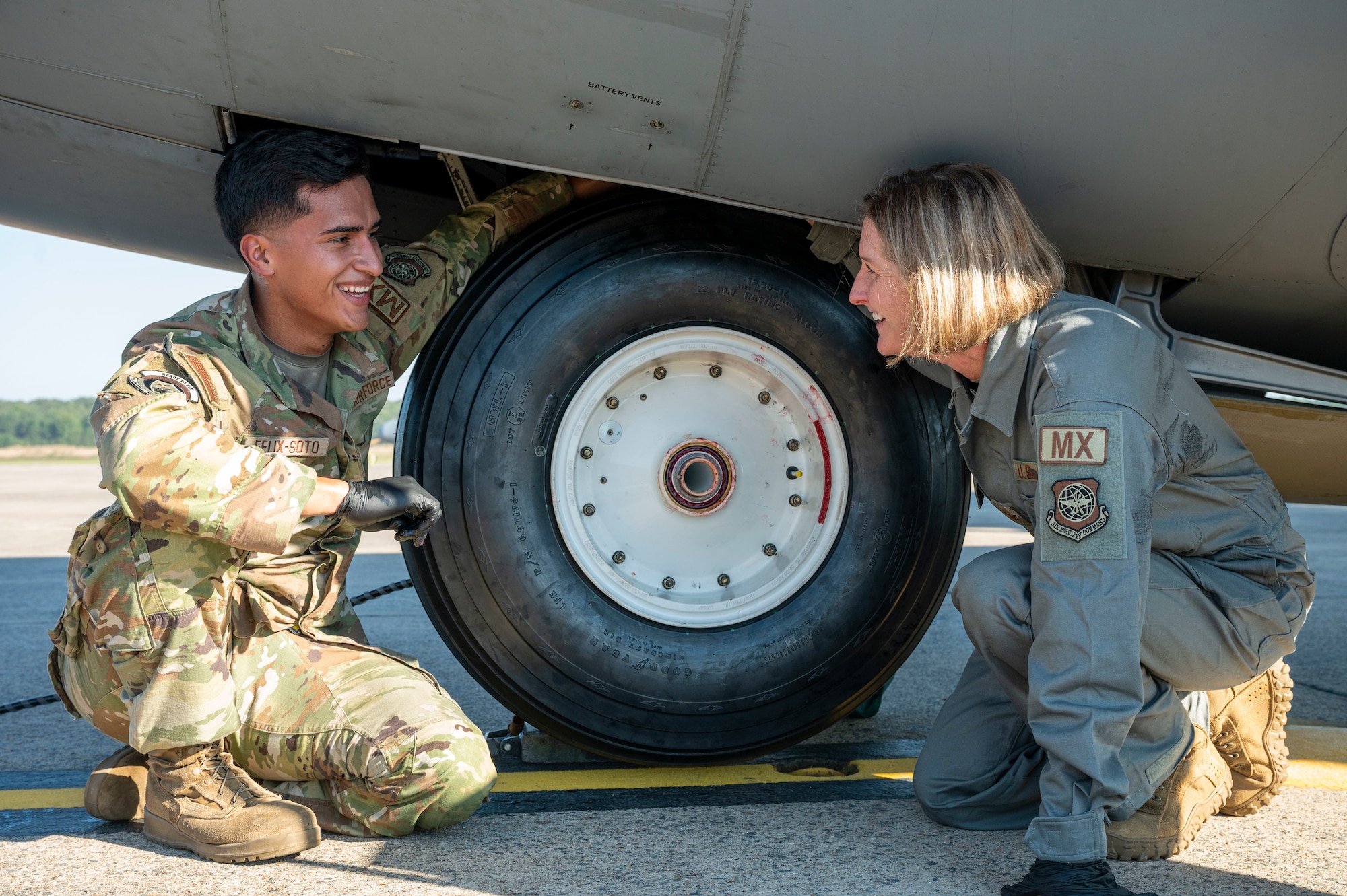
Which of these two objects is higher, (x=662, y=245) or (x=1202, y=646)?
(x=662, y=245)

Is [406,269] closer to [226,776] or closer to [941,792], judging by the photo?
[226,776]

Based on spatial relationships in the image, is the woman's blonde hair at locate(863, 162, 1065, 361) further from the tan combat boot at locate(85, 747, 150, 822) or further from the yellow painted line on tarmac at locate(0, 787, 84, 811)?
the yellow painted line on tarmac at locate(0, 787, 84, 811)

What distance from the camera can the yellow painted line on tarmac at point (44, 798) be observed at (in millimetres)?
2010

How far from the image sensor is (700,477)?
7.41 ft

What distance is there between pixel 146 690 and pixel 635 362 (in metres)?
1.12

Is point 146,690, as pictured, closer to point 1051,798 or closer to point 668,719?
point 668,719

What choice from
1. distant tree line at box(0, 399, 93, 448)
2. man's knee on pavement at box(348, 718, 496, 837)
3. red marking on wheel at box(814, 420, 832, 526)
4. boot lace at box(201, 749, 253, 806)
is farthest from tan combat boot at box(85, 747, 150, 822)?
distant tree line at box(0, 399, 93, 448)

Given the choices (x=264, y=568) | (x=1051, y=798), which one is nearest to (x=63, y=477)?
(x=264, y=568)

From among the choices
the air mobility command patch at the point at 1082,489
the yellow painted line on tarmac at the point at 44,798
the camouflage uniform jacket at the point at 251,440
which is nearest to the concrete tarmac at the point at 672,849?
the yellow painted line on tarmac at the point at 44,798

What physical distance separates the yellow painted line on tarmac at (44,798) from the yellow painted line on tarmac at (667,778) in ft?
2.79

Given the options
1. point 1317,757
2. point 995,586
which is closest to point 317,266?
point 995,586

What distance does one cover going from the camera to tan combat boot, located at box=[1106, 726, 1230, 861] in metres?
1.76

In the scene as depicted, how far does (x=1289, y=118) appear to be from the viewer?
72.4 inches

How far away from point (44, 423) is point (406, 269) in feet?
213
